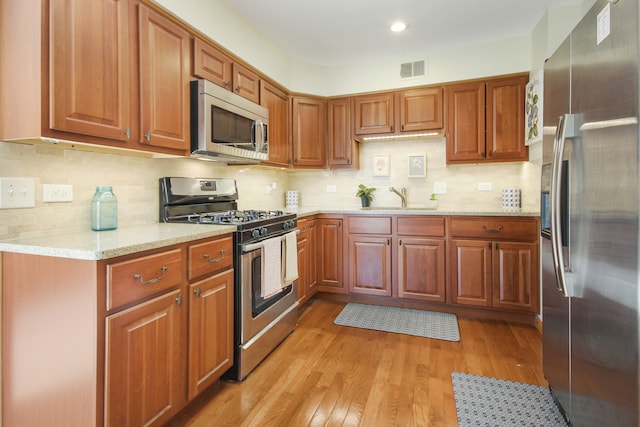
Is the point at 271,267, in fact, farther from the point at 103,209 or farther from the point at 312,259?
the point at 312,259

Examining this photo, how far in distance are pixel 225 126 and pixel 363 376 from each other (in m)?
1.84

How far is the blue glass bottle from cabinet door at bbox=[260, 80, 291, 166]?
4.75 feet

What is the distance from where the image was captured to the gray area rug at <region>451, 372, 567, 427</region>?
1630 millimetres

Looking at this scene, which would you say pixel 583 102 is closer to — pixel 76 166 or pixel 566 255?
pixel 566 255

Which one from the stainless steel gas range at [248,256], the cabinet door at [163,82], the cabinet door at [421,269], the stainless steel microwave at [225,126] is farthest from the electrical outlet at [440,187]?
the cabinet door at [163,82]

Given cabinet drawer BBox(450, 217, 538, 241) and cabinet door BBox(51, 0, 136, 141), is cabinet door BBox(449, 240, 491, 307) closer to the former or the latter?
cabinet drawer BBox(450, 217, 538, 241)

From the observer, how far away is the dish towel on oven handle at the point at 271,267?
2.15 m

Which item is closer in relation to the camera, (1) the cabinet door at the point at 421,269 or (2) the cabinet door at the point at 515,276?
(2) the cabinet door at the point at 515,276

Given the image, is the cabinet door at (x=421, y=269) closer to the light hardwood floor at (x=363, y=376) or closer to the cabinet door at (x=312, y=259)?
the light hardwood floor at (x=363, y=376)

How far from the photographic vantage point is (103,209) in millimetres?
1772

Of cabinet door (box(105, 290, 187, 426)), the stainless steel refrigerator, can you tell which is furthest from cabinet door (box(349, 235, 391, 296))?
cabinet door (box(105, 290, 187, 426))

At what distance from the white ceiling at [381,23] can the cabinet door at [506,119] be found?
439 millimetres

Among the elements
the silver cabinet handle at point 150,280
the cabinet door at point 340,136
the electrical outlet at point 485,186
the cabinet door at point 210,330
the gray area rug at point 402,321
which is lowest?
the gray area rug at point 402,321

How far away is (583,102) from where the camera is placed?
4.25 feet
